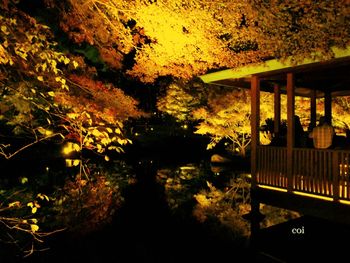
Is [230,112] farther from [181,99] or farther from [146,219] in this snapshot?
[146,219]

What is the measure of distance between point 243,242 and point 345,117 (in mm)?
9201

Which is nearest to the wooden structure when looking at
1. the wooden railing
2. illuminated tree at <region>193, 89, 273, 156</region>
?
the wooden railing

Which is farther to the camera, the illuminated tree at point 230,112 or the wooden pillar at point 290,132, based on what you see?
the illuminated tree at point 230,112

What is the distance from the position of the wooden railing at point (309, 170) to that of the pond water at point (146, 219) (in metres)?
2.16

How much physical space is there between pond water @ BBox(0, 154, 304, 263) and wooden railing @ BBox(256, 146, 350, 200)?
2157 millimetres

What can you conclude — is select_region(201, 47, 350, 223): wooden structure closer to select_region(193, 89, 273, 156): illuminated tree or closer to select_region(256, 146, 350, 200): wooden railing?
select_region(256, 146, 350, 200): wooden railing

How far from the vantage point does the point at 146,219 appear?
12.4 m

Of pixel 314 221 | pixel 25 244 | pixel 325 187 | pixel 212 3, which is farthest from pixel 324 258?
pixel 25 244

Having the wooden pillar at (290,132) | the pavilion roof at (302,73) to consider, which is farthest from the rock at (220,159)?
the wooden pillar at (290,132)

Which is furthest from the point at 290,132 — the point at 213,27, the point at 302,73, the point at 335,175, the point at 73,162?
the point at 73,162

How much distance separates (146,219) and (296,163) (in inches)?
256

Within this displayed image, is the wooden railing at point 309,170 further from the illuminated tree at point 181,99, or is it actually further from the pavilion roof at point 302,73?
the illuminated tree at point 181,99

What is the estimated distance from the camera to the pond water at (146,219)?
9.02 m

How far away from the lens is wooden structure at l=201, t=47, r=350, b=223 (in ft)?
23.0
